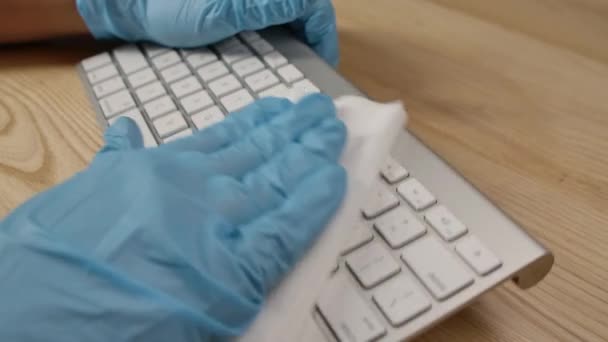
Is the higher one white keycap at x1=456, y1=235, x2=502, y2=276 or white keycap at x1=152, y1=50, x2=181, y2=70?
white keycap at x1=456, y1=235, x2=502, y2=276

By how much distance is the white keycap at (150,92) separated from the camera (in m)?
0.55

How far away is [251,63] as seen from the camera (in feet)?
1.86

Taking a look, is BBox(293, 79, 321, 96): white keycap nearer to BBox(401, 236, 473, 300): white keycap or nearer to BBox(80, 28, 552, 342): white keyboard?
BBox(80, 28, 552, 342): white keyboard

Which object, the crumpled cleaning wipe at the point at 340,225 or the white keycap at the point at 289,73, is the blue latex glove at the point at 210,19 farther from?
the crumpled cleaning wipe at the point at 340,225

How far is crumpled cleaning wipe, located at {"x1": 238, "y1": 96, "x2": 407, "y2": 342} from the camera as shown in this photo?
32cm

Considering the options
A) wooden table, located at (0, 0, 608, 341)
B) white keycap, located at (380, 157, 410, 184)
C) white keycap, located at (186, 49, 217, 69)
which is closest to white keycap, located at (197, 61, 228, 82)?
white keycap, located at (186, 49, 217, 69)

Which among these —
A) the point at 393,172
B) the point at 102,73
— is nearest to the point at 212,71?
the point at 102,73

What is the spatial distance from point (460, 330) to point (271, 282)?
0.14m

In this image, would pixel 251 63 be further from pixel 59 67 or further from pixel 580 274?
pixel 580 274

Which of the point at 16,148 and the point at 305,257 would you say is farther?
the point at 16,148

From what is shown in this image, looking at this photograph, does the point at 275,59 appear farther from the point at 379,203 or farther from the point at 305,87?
the point at 379,203

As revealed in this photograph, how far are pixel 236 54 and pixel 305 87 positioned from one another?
0.12m

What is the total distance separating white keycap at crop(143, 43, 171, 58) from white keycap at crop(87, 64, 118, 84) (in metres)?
0.05

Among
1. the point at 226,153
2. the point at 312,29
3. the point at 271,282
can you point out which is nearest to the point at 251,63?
the point at 312,29
